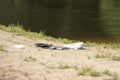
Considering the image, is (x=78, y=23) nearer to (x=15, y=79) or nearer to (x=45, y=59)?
(x=45, y=59)

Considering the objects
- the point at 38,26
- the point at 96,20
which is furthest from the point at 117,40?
the point at 96,20

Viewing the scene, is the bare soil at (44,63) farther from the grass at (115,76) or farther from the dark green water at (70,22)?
the dark green water at (70,22)

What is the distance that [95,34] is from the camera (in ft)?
80.7

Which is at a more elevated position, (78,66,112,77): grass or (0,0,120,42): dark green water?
(78,66,112,77): grass

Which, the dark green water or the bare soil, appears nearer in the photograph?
the bare soil

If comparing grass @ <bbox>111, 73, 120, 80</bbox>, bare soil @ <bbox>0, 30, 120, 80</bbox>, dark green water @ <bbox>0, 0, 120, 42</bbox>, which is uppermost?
grass @ <bbox>111, 73, 120, 80</bbox>

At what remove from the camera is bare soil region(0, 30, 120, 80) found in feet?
27.2

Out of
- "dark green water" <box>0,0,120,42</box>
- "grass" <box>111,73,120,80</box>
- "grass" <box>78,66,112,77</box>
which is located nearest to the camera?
"grass" <box>111,73,120,80</box>

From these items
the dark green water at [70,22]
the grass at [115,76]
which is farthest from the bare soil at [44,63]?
the dark green water at [70,22]

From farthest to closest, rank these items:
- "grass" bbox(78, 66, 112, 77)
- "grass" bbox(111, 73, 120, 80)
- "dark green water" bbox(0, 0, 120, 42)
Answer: "dark green water" bbox(0, 0, 120, 42) → "grass" bbox(78, 66, 112, 77) → "grass" bbox(111, 73, 120, 80)

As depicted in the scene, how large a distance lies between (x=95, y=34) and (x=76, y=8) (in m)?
14.1

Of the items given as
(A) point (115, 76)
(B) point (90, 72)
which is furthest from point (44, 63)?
(A) point (115, 76)

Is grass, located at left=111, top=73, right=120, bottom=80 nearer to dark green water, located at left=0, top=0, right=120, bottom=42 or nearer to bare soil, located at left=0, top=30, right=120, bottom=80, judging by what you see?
bare soil, located at left=0, top=30, right=120, bottom=80

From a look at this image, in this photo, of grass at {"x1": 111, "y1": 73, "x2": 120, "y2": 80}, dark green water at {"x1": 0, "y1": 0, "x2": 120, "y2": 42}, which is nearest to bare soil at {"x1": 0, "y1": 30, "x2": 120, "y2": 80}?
grass at {"x1": 111, "y1": 73, "x2": 120, "y2": 80}
